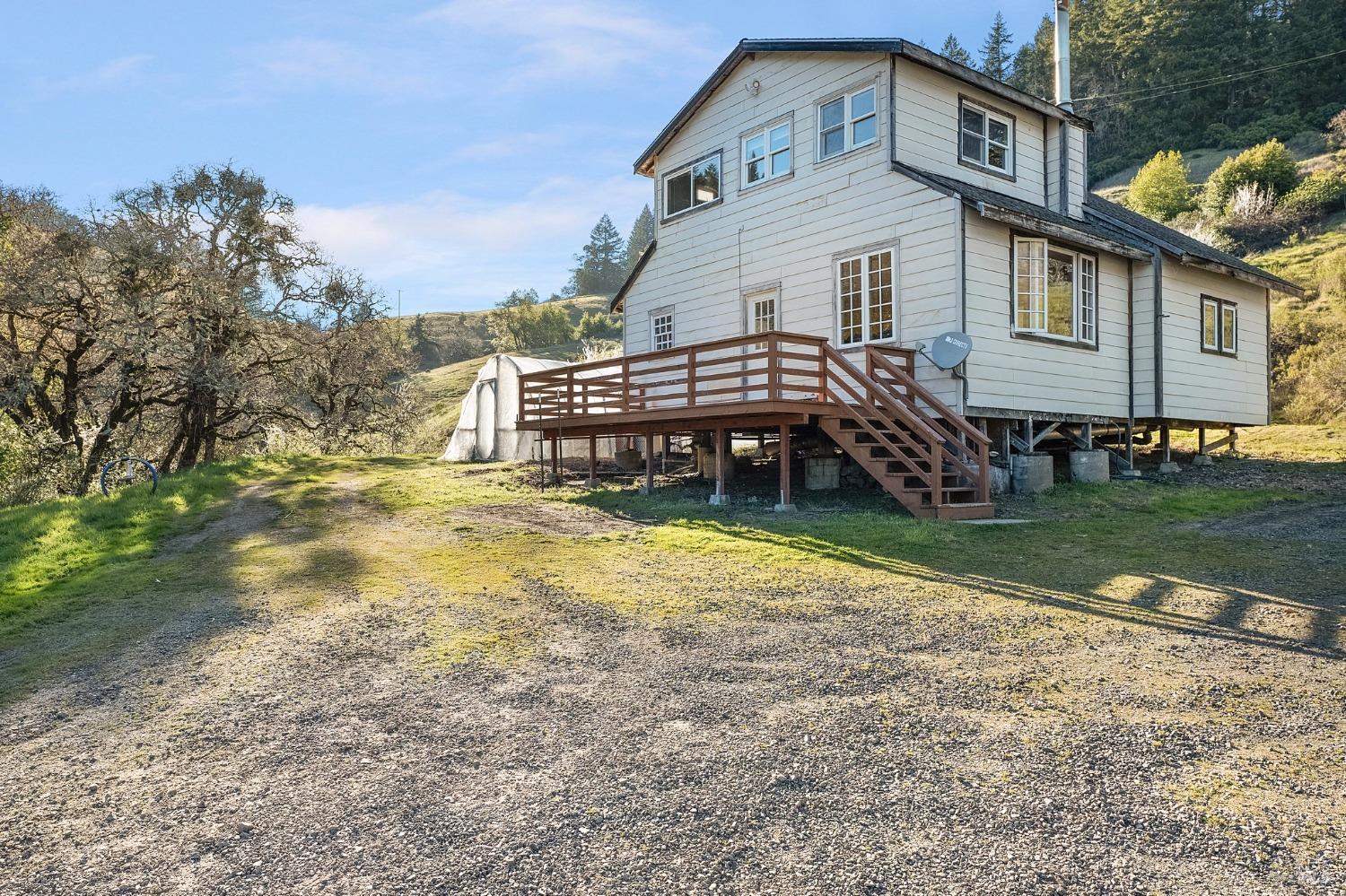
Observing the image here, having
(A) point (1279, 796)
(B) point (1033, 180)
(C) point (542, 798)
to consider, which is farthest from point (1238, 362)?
(C) point (542, 798)

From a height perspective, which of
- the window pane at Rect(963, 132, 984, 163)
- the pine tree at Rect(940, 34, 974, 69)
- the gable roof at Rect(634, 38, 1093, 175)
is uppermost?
the pine tree at Rect(940, 34, 974, 69)

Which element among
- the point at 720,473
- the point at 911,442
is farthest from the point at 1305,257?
the point at 720,473

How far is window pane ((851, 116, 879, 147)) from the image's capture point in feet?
46.0

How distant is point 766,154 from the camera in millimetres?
16047

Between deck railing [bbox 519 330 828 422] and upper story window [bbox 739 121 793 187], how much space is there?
10.9ft

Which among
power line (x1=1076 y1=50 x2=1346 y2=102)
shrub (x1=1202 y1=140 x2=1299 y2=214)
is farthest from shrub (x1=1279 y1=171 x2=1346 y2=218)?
power line (x1=1076 y1=50 x2=1346 y2=102)

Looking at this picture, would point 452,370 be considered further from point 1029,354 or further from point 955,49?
point 1029,354

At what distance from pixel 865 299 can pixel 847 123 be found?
319cm

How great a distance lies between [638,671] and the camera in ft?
16.8

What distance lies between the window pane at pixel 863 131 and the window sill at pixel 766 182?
1.45 meters

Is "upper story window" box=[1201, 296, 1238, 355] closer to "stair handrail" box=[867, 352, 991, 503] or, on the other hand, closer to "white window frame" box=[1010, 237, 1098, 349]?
"white window frame" box=[1010, 237, 1098, 349]

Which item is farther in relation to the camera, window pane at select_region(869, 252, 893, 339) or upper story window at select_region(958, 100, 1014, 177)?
upper story window at select_region(958, 100, 1014, 177)

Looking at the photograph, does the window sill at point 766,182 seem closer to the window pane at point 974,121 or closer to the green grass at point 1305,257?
the window pane at point 974,121

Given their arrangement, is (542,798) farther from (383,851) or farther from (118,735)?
(118,735)
